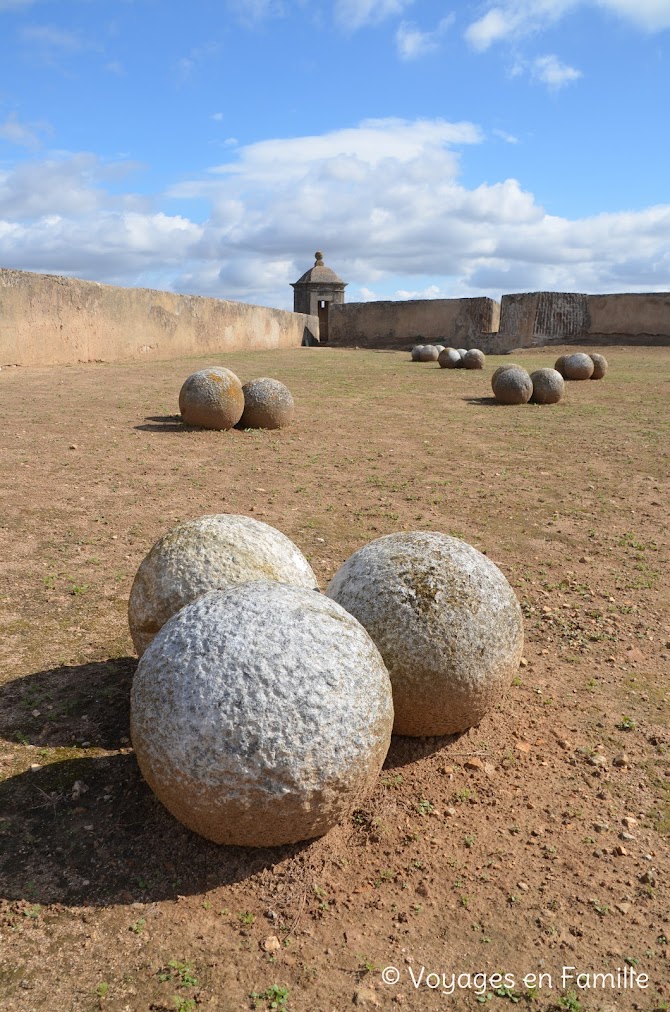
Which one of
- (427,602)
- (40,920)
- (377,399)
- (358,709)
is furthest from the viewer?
(377,399)

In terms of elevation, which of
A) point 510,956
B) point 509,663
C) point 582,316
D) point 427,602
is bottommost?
point 510,956

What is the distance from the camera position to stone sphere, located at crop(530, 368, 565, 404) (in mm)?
16406

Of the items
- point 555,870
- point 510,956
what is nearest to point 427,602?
point 555,870

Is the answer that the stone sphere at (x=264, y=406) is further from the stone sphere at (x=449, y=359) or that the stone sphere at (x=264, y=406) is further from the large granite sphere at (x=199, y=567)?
the stone sphere at (x=449, y=359)

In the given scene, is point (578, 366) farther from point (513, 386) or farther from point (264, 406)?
point (264, 406)

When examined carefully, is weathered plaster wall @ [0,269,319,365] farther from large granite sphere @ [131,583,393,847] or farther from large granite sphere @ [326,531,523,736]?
large granite sphere @ [131,583,393,847]

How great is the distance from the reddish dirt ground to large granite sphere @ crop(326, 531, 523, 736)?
238 mm

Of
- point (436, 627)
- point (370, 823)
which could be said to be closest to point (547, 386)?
point (436, 627)

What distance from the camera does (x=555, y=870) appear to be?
318 centimetres

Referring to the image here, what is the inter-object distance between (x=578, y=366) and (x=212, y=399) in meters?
12.7

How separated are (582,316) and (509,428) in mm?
22081

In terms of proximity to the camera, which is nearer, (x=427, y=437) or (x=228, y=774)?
(x=228, y=774)

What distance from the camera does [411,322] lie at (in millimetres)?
37188

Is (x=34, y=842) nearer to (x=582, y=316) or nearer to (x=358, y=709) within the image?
(x=358, y=709)
